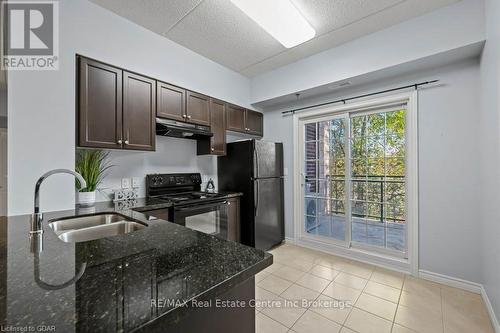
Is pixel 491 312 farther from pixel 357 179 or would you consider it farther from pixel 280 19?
pixel 280 19

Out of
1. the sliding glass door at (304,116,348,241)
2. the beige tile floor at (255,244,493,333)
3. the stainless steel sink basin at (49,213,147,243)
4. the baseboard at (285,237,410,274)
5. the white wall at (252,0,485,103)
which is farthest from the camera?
the sliding glass door at (304,116,348,241)

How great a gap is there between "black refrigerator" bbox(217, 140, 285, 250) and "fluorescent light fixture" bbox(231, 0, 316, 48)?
132 cm

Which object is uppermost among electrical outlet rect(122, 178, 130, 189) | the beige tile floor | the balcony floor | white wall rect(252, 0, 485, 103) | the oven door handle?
white wall rect(252, 0, 485, 103)

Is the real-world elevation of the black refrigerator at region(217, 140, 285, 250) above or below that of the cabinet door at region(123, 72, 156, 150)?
below

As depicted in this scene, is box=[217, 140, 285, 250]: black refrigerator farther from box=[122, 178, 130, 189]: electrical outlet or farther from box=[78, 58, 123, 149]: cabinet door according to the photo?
box=[78, 58, 123, 149]: cabinet door

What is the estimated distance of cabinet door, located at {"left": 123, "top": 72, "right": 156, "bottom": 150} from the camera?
214 cm

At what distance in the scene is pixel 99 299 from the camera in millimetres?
546

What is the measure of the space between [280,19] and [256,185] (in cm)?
193

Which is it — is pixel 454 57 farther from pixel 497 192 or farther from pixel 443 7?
pixel 497 192

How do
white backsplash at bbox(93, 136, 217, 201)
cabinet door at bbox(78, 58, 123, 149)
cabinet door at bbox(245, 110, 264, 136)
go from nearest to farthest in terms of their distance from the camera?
cabinet door at bbox(78, 58, 123, 149), white backsplash at bbox(93, 136, 217, 201), cabinet door at bbox(245, 110, 264, 136)

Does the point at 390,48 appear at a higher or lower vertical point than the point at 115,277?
higher

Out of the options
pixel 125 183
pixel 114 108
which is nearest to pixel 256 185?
pixel 125 183

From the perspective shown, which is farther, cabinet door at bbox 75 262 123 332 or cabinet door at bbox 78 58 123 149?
cabinet door at bbox 78 58 123 149

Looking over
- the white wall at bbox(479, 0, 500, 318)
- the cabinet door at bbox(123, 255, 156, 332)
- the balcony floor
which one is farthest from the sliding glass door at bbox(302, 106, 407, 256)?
the cabinet door at bbox(123, 255, 156, 332)
